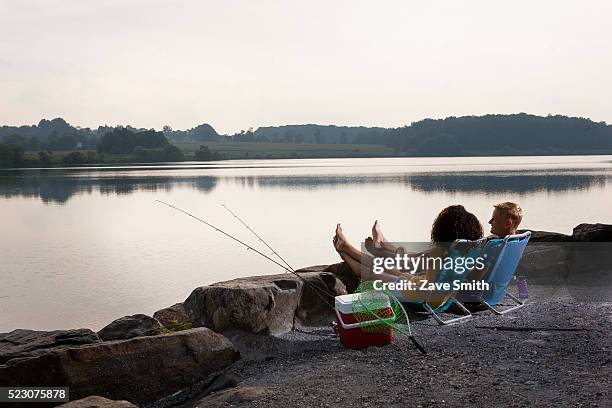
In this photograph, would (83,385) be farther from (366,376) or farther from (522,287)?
(522,287)

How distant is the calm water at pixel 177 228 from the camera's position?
17.7 metres

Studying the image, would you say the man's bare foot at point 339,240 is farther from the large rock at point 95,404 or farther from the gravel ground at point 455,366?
the large rock at point 95,404

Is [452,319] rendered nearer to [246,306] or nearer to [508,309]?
[508,309]

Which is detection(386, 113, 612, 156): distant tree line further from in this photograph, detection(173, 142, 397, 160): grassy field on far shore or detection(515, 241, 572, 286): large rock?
detection(515, 241, 572, 286): large rock

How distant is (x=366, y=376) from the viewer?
594 cm

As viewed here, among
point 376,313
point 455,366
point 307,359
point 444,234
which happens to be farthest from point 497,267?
point 307,359

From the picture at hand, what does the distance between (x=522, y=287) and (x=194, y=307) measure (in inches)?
168

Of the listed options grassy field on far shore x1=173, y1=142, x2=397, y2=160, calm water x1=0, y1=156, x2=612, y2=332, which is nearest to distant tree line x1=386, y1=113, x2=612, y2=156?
grassy field on far shore x1=173, y1=142, x2=397, y2=160

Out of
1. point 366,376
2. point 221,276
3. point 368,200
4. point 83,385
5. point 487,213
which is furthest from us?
point 368,200

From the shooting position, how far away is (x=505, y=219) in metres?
7.95

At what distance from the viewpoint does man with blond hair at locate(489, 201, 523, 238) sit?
7957 mm

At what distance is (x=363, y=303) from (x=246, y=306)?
1235 millimetres

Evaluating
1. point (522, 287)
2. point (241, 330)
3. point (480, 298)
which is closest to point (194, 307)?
point (241, 330)

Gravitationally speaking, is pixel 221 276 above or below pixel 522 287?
below
